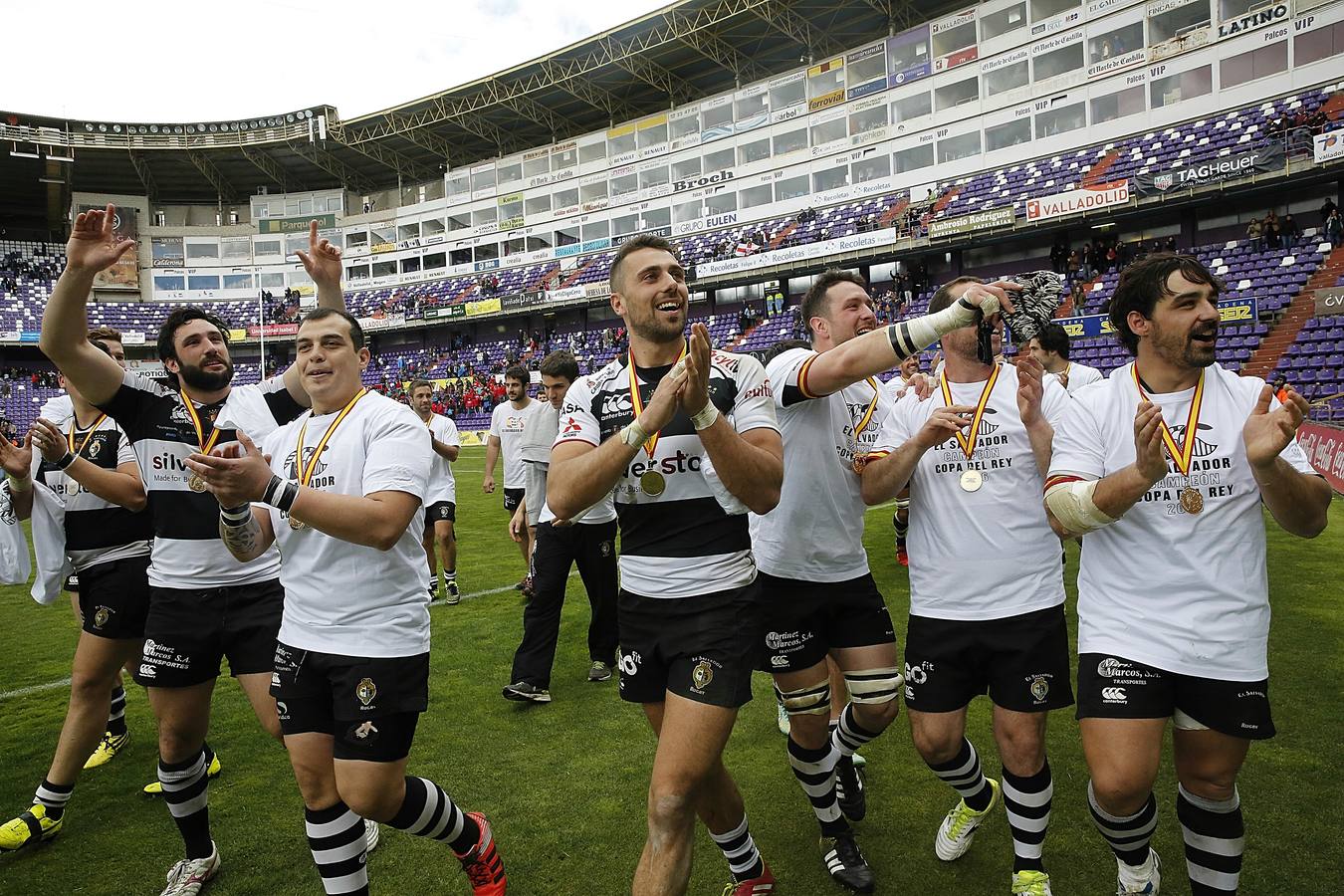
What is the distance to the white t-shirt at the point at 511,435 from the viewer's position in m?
8.83

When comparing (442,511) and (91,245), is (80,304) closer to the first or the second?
(91,245)

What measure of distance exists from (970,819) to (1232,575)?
5.15 feet

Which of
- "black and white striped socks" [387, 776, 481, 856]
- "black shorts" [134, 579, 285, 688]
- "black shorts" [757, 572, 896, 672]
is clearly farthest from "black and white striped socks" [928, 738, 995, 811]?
"black shorts" [134, 579, 285, 688]

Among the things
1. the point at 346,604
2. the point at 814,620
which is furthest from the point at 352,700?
the point at 814,620

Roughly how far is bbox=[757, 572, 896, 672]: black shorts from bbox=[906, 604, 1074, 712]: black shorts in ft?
0.80

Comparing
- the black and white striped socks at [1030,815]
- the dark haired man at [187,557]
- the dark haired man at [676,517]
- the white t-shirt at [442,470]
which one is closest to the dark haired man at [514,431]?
the white t-shirt at [442,470]

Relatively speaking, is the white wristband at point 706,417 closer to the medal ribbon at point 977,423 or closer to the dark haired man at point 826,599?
the dark haired man at point 826,599

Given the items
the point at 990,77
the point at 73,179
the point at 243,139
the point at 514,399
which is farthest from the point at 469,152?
the point at 514,399

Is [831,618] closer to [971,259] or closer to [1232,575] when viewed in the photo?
[1232,575]

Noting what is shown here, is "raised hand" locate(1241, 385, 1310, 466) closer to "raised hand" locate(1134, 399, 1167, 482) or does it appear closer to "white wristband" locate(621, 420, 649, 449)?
"raised hand" locate(1134, 399, 1167, 482)

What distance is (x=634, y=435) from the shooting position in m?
2.48

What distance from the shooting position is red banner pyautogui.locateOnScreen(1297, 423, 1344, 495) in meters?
10.8

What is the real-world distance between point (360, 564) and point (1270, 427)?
3.13 m

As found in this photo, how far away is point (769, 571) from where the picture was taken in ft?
12.2
